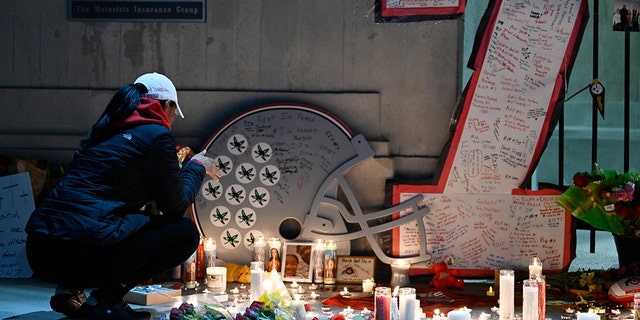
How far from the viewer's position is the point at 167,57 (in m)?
6.25

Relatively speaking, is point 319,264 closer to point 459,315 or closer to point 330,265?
point 330,265

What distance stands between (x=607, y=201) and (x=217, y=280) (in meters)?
2.21

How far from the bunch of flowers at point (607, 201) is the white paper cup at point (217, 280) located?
6.52 ft

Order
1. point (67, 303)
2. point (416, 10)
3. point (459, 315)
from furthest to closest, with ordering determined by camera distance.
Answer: point (416, 10), point (67, 303), point (459, 315)

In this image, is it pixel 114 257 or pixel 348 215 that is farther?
pixel 348 215

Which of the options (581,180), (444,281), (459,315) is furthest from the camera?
(444,281)

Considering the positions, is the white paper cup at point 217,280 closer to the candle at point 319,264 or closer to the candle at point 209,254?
the candle at point 209,254

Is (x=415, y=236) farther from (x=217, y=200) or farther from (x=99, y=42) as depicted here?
(x=99, y=42)

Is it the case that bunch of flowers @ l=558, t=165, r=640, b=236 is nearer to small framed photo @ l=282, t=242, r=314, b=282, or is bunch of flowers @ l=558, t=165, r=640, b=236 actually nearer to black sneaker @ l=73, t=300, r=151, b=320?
small framed photo @ l=282, t=242, r=314, b=282

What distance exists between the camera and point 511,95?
5973 mm

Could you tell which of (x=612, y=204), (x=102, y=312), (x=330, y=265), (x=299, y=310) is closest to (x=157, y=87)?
(x=102, y=312)

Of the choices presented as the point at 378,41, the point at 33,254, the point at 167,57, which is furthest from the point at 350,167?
the point at 33,254

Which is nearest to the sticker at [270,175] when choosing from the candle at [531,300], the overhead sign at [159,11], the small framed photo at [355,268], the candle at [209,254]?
the candle at [209,254]

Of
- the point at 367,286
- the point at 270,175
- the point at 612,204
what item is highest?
the point at 270,175
